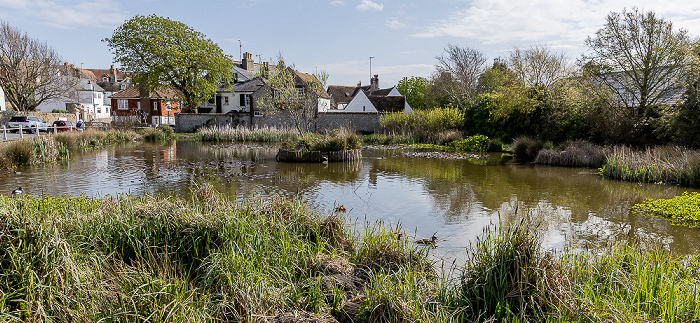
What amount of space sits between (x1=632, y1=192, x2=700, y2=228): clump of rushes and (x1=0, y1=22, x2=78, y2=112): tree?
48165 millimetres

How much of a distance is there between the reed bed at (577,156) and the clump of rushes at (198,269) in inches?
597

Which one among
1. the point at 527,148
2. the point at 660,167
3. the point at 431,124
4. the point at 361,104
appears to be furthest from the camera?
the point at 361,104

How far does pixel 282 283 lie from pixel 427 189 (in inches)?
348

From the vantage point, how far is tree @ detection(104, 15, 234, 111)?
1574 inches

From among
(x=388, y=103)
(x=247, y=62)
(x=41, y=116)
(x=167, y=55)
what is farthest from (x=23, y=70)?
(x=388, y=103)

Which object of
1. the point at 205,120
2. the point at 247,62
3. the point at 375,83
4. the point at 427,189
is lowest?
the point at 427,189

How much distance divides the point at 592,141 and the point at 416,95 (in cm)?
4303

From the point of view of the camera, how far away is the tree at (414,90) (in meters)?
62.2

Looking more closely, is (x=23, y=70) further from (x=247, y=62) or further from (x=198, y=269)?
(x=198, y=269)

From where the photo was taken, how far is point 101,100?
70062mm

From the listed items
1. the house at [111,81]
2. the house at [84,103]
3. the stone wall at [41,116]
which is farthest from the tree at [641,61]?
the house at [111,81]

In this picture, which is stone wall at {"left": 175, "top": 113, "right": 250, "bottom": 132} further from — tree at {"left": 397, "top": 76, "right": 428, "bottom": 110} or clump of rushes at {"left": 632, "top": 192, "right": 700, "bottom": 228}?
clump of rushes at {"left": 632, "top": 192, "right": 700, "bottom": 228}

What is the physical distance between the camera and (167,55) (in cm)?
3984

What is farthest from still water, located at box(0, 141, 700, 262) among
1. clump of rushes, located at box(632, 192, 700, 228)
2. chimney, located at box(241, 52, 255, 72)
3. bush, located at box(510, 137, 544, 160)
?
chimney, located at box(241, 52, 255, 72)
